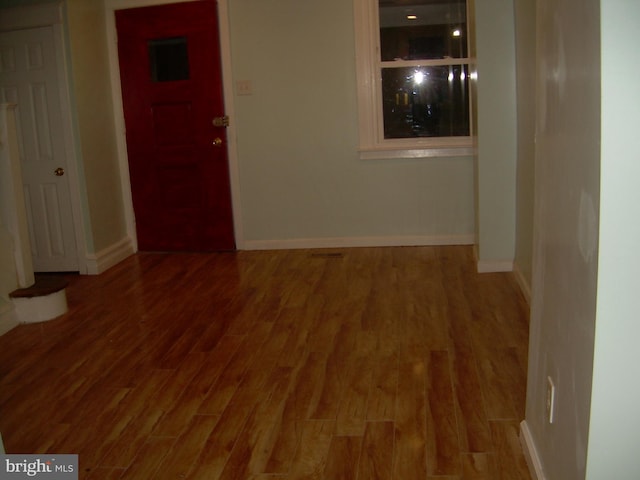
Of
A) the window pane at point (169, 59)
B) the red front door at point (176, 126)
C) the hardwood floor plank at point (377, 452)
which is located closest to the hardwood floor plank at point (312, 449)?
the hardwood floor plank at point (377, 452)

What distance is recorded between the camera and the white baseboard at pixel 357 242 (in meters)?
5.54

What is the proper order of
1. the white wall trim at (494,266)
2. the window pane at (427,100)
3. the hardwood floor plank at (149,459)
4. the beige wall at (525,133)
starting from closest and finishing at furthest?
the hardwood floor plank at (149,459)
the beige wall at (525,133)
the white wall trim at (494,266)
the window pane at (427,100)

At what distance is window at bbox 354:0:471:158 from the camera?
17.6ft

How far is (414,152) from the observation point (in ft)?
18.0

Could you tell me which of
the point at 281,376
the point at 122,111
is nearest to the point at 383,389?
the point at 281,376

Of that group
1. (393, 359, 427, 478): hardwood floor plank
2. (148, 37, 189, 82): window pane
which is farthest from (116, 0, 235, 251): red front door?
(393, 359, 427, 478): hardwood floor plank

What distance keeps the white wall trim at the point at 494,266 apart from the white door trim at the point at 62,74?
118 inches

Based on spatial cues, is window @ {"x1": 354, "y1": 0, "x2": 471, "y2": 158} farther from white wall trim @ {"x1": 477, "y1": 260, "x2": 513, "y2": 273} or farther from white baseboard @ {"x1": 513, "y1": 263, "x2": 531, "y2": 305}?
white baseboard @ {"x1": 513, "y1": 263, "x2": 531, "y2": 305}

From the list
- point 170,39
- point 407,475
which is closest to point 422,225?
point 170,39

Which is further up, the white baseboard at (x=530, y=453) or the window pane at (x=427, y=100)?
the window pane at (x=427, y=100)

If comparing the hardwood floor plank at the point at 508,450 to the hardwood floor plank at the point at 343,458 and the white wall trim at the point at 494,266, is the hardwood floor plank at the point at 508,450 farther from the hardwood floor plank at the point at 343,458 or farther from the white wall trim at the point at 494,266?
the white wall trim at the point at 494,266

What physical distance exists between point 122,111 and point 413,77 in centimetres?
242

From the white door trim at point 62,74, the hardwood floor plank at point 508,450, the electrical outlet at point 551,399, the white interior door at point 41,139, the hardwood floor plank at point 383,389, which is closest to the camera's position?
the electrical outlet at point 551,399

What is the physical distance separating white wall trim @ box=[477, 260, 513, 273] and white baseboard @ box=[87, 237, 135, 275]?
2871mm
